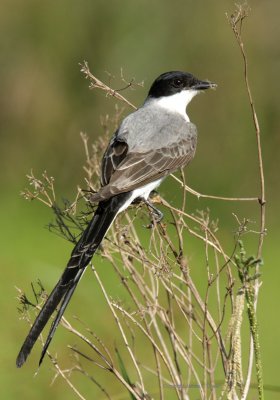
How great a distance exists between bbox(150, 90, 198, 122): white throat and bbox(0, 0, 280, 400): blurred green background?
2160 millimetres

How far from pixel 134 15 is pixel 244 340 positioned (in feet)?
9.05

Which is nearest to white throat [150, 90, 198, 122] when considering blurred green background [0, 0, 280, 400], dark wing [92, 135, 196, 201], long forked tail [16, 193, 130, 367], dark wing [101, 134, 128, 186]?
dark wing [92, 135, 196, 201]

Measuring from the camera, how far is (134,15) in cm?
691

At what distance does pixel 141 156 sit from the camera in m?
4.04

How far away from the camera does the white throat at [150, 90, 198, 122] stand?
4.55m

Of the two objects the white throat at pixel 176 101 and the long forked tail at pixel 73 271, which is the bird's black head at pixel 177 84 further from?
the long forked tail at pixel 73 271

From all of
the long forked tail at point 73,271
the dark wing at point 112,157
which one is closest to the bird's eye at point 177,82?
the dark wing at point 112,157

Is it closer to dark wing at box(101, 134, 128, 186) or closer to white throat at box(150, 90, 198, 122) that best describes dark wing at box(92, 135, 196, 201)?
dark wing at box(101, 134, 128, 186)

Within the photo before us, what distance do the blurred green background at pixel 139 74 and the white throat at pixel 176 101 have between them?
2.16 m

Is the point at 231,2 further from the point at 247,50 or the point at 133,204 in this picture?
the point at 133,204

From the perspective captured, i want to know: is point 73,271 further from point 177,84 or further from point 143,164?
point 177,84

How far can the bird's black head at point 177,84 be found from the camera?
15.0ft
